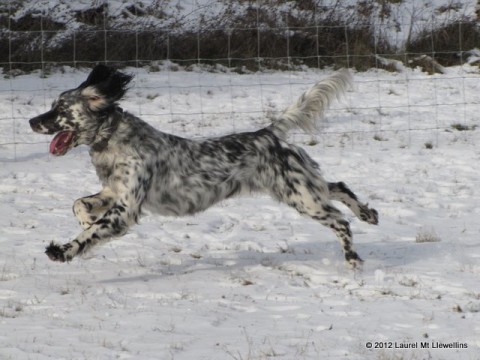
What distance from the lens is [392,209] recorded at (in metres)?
8.58

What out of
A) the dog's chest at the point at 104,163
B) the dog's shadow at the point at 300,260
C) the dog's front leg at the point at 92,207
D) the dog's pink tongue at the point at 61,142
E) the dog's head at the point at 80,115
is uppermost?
the dog's head at the point at 80,115

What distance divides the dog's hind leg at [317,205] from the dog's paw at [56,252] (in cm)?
163

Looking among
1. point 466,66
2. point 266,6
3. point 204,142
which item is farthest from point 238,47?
point 204,142

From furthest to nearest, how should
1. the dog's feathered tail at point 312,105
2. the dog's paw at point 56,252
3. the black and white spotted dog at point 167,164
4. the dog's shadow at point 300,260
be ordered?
the dog's feathered tail at point 312,105 → the dog's shadow at point 300,260 → the black and white spotted dog at point 167,164 → the dog's paw at point 56,252

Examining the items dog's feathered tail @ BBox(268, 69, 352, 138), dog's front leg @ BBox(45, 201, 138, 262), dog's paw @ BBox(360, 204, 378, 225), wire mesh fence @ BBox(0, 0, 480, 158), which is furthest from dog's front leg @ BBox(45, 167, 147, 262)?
wire mesh fence @ BBox(0, 0, 480, 158)

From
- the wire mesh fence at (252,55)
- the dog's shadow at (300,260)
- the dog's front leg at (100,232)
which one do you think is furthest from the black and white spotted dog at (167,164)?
the wire mesh fence at (252,55)

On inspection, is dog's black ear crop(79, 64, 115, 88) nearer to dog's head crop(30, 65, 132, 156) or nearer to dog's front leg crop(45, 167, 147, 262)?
dog's head crop(30, 65, 132, 156)

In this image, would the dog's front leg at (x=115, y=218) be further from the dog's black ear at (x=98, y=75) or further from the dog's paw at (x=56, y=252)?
the dog's black ear at (x=98, y=75)

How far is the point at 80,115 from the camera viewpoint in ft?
21.2

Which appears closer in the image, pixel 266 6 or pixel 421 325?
pixel 421 325

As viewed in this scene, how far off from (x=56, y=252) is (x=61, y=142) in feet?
2.77

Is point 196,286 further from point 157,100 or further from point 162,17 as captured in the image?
point 162,17

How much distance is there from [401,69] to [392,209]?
276 inches

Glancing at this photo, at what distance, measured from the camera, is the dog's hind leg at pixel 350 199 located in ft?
23.1
